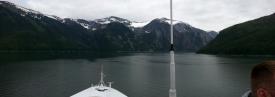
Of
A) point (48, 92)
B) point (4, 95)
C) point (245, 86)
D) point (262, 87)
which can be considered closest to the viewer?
point (262, 87)

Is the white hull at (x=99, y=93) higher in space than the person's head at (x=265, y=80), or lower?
lower

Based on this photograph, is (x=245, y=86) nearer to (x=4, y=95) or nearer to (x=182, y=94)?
(x=182, y=94)

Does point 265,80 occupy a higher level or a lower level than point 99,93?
higher

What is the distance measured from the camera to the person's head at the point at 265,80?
4.50ft

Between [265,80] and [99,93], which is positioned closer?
[265,80]

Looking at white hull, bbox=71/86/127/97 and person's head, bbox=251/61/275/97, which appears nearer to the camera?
person's head, bbox=251/61/275/97

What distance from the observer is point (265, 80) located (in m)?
1.38

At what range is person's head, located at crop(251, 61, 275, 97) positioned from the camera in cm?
137

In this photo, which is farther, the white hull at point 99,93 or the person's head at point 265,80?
the white hull at point 99,93

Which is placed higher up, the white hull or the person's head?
the person's head

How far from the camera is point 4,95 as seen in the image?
202 ft

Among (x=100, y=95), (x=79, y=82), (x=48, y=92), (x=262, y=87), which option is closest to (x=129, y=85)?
(x=79, y=82)

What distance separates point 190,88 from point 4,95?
1368 inches

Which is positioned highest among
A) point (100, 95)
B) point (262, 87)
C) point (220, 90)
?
point (262, 87)
